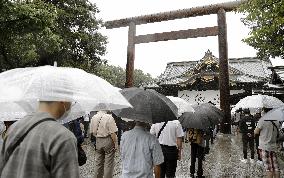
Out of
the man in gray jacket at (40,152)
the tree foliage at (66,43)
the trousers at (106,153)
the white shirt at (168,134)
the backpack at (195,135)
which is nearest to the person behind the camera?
the man in gray jacket at (40,152)

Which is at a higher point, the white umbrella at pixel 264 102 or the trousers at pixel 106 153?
the white umbrella at pixel 264 102

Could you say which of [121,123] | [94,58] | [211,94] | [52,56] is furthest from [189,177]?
[211,94]

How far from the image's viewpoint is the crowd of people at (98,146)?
1786 mm

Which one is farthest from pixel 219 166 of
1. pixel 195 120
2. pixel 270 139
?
pixel 270 139

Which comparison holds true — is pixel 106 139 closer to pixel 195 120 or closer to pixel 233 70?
pixel 195 120

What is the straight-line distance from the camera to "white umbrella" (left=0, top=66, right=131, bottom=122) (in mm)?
2293

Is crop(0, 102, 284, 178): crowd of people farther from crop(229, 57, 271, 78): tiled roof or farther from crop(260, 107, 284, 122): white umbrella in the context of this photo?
crop(229, 57, 271, 78): tiled roof

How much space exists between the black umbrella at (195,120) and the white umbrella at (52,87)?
4.34 metres

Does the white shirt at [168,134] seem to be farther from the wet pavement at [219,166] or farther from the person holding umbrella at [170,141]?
the wet pavement at [219,166]

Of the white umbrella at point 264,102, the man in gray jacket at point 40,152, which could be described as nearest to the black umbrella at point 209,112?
the white umbrella at point 264,102

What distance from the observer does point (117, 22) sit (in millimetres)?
19781

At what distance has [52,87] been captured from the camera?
7.54ft

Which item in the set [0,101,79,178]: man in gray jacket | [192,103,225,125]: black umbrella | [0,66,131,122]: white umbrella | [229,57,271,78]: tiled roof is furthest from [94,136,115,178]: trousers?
[229,57,271,78]: tiled roof

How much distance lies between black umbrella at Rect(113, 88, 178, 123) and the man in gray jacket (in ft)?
7.44
